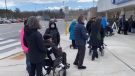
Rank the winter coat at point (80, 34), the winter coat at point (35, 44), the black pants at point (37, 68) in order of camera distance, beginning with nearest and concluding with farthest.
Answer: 1. the winter coat at point (35, 44)
2. the black pants at point (37, 68)
3. the winter coat at point (80, 34)

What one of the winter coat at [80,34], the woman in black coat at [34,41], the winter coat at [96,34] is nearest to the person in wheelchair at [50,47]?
the woman in black coat at [34,41]

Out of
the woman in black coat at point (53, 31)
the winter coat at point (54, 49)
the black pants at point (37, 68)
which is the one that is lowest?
the black pants at point (37, 68)

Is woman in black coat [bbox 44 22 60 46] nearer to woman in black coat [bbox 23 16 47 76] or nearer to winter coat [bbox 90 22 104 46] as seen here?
winter coat [bbox 90 22 104 46]

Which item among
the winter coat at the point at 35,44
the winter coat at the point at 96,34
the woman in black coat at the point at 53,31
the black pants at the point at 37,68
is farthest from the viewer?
the winter coat at the point at 96,34

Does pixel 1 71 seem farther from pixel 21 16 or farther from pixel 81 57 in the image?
pixel 21 16

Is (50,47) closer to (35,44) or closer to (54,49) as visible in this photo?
(54,49)

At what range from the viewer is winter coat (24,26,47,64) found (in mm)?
3691

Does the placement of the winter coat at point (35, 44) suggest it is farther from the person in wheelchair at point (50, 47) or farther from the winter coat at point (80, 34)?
the winter coat at point (80, 34)

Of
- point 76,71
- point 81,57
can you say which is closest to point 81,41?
point 81,57

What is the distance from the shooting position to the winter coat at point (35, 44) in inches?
145

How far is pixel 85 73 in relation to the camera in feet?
17.9

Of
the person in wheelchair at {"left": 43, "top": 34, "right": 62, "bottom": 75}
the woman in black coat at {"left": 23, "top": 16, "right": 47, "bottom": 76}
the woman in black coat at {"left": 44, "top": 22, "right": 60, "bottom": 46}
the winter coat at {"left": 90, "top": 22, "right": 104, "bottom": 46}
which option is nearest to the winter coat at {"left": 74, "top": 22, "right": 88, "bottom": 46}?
the woman in black coat at {"left": 44, "top": 22, "right": 60, "bottom": 46}

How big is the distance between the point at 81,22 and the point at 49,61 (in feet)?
6.14

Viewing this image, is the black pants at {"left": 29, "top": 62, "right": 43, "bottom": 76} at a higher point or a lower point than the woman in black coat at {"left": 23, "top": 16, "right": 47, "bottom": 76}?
lower
